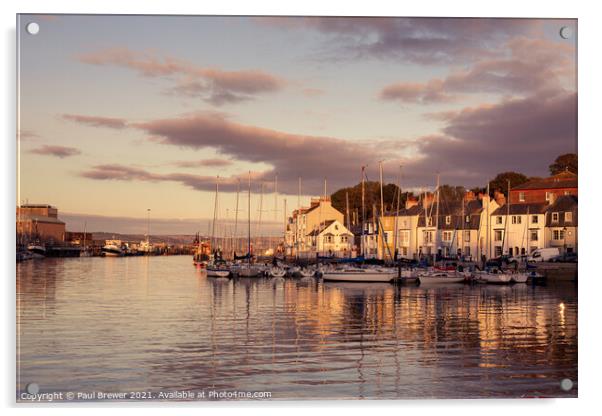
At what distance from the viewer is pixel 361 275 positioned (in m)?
37.8

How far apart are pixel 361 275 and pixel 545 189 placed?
53.8 feet

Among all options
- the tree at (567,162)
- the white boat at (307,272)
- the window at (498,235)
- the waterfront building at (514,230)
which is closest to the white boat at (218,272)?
the white boat at (307,272)

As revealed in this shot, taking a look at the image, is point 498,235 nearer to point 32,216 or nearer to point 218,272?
point 218,272

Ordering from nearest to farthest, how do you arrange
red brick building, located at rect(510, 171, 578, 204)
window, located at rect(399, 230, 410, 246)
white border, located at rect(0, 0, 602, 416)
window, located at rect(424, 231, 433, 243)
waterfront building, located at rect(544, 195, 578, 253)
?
white border, located at rect(0, 0, 602, 416)
red brick building, located at rect(510, 171, 578, 204)
waterfront building, located at rect(544, 195, 578, 253)
window, located at rect(424, 231, 433, 243)
window, located at rect(399, 230, 410, 246)

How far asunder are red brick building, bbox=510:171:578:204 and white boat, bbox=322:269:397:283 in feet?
22.9

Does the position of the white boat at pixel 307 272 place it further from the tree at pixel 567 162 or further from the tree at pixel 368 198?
the tree at pixel 567 162

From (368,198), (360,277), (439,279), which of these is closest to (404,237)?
(368,198)

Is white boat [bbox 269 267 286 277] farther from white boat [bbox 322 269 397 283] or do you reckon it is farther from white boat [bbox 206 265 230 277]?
white boat [bbox 322 269 397 283]

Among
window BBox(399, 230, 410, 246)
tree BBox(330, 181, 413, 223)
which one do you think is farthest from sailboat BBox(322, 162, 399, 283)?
window BBox(399, 230, 410, 246)

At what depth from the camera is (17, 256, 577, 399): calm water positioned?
10.7 m

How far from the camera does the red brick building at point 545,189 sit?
604 inches

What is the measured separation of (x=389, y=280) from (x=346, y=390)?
26387mm

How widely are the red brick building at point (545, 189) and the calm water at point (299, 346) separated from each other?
2.54 metres

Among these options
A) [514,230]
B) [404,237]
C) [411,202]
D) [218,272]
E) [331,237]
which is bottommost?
[218,272]
